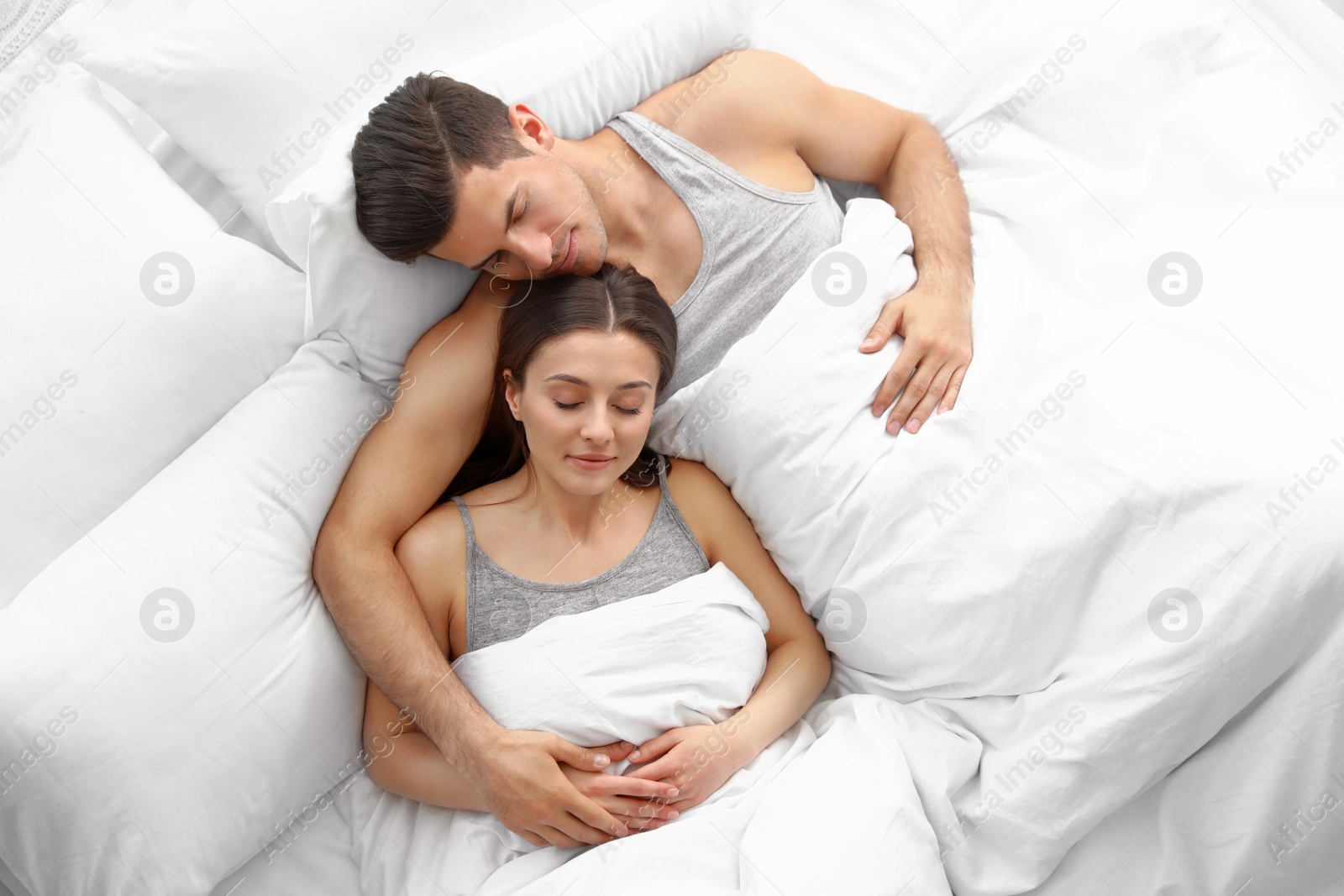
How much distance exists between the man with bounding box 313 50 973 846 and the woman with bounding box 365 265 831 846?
0.11 feet

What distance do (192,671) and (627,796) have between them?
557 mm

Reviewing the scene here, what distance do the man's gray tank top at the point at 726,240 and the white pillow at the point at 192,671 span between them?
1.68 ft

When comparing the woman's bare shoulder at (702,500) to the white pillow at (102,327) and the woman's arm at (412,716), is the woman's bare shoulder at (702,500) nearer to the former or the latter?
the woman's arm at (412,716)

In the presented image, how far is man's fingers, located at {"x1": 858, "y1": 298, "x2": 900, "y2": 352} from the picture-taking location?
1.38 meters

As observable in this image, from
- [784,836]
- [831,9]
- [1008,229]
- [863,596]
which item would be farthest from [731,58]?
[784,836]

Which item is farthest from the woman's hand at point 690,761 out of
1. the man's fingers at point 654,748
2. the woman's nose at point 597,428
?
the woman's nose at point 597,428

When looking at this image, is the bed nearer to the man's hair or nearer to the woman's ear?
the man's hair

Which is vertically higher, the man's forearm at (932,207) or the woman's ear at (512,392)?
the woman's ear at (512,392)

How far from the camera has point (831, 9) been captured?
69.2 inches

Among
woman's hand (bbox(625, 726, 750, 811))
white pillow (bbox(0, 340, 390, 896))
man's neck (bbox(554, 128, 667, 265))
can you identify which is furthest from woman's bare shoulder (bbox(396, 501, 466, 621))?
man's neck (bbox(554, 128, 667, 265))

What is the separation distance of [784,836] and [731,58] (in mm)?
1171

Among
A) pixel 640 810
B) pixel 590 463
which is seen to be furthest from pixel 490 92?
pixel 640 810

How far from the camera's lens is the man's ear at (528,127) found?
1371mm

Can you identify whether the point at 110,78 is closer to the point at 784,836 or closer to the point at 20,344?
the point at 20,344
